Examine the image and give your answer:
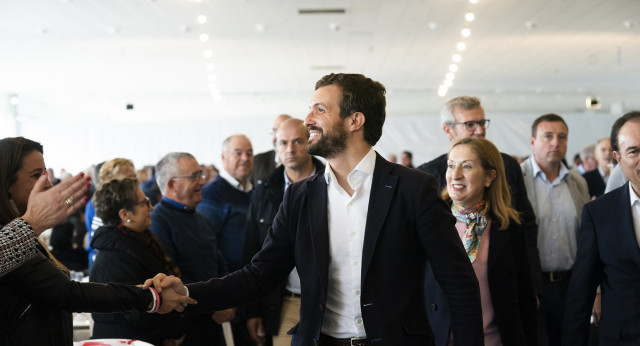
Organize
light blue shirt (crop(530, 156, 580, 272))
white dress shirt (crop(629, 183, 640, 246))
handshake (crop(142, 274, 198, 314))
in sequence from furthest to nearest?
1. light blue shirt (crop(530, 156, 580, 272))
2. white dress shirt (crop(629, 183, 640, 246))
3. handshake (crop(142, 274, 198, 314))

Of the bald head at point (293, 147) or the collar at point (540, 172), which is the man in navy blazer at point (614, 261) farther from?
the bald head at point (293, 147)

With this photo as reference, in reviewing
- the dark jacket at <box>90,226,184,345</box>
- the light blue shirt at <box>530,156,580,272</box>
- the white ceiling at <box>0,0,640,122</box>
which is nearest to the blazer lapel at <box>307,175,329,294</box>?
the dark jacket at <box>90,226,184,345</box>

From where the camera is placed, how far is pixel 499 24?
452 inches

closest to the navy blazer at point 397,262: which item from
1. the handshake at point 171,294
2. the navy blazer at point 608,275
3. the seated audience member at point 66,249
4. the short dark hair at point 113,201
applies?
the handshake at point 171,294

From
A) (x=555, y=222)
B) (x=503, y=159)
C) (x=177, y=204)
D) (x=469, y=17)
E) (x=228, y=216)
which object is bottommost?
(x=555, y=222)

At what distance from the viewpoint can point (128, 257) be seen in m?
3.21

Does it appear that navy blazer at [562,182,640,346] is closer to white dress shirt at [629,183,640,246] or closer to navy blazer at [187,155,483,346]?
white dress shirt at [629,183,640,246]

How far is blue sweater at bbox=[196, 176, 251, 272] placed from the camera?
468cm

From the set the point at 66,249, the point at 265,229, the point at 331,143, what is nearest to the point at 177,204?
the point at 265,229

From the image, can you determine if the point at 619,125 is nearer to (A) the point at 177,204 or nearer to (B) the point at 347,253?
(B) the point at 347,253

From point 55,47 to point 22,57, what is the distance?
1.45m

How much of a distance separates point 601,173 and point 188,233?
4.92 m

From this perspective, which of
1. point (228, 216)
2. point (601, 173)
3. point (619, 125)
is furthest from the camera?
point (601, 173)

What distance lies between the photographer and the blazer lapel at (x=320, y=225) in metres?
2.15
